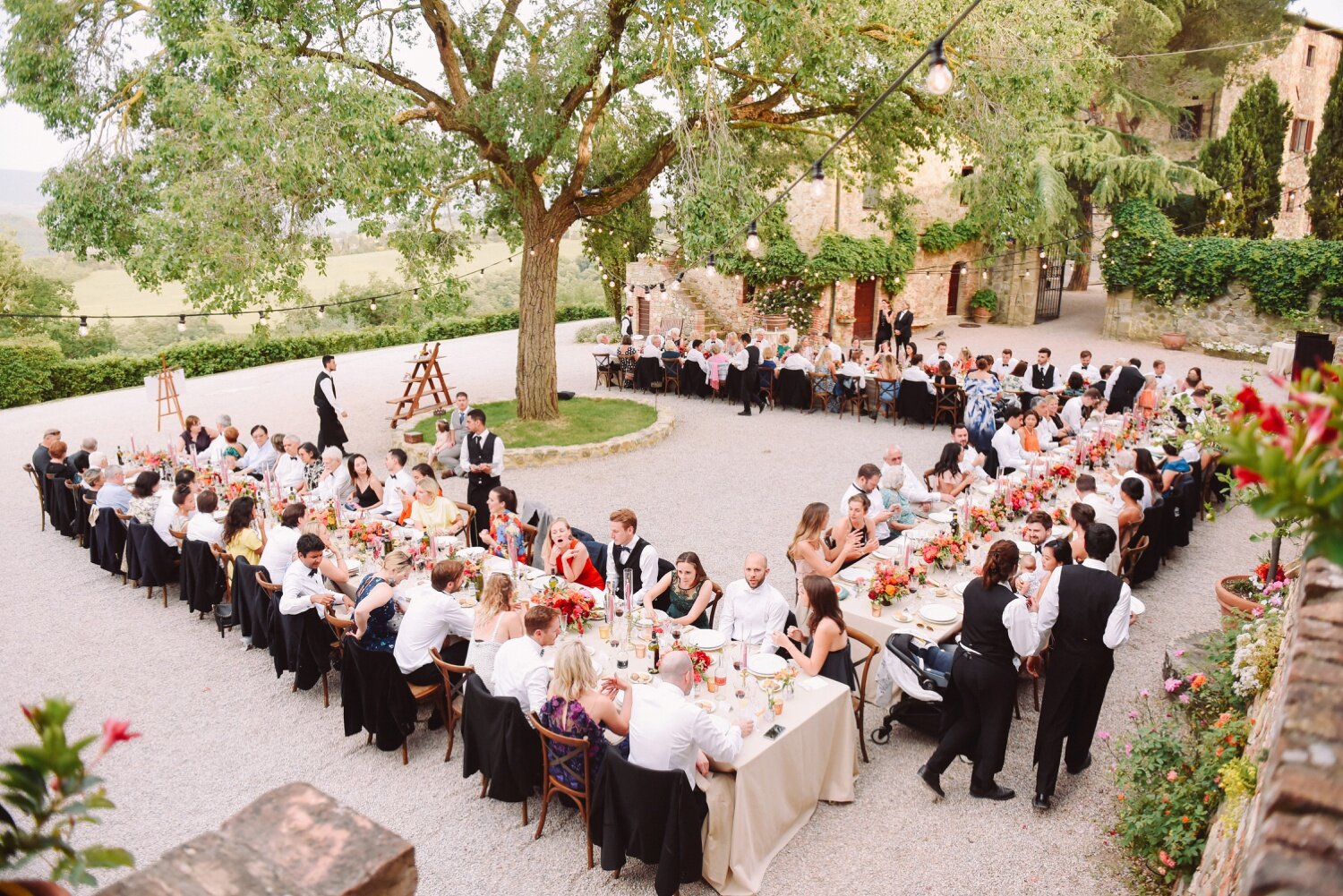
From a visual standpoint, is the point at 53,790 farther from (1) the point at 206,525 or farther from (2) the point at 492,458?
(2) the point at 492,458

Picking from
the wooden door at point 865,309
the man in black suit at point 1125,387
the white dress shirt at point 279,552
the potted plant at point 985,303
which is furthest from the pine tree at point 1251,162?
the white dress shirt at point 279,552

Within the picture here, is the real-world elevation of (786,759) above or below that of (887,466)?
below

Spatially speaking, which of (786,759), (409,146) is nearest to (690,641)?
(786,759)

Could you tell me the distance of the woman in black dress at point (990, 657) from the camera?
4504 mm

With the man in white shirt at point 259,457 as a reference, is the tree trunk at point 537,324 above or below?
above

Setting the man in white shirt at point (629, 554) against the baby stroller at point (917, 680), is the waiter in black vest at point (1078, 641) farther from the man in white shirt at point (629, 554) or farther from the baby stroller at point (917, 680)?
the man in white shirt at point (629, 554)

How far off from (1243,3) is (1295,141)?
5.97 meters

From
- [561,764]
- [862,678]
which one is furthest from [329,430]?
[862,678]

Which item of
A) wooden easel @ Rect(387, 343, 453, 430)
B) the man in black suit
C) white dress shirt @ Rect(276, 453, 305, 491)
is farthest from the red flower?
wooden easel @ Rect(387, 343, 453, 430)

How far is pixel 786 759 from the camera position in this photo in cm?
433

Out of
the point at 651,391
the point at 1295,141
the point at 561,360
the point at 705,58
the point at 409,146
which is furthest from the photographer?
the point at 1295,141

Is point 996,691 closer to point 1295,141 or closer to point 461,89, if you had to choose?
point 461,89

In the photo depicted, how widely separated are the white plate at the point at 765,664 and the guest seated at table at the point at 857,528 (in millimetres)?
1778

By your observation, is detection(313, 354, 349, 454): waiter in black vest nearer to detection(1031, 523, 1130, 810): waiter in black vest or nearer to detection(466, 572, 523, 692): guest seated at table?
detection(466, 572, 523, 692): guest seated at table
